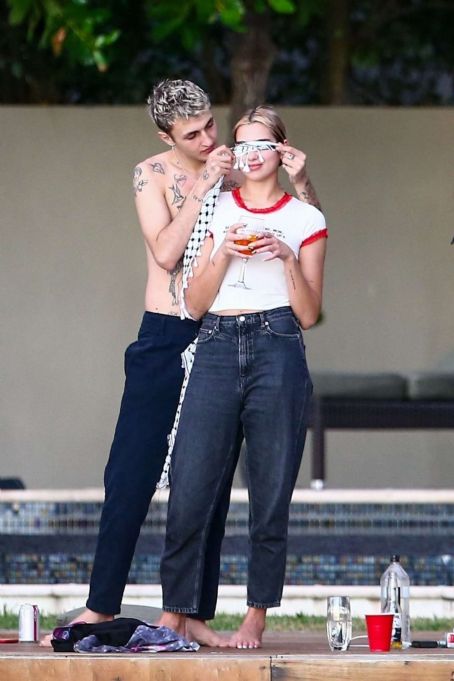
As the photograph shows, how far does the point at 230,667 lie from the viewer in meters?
3.14

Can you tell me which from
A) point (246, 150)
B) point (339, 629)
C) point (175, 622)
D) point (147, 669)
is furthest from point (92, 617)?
point (246, 150)

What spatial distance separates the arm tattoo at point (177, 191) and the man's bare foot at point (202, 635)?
1073mm

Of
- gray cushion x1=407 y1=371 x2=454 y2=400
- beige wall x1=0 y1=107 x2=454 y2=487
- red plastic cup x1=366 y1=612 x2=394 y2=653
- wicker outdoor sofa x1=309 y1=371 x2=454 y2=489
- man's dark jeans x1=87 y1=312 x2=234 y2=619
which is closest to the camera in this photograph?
red plastic cup x1=366 y1=612 x2=394 y2=653

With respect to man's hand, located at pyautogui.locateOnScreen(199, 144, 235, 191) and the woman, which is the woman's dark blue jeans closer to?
the woman

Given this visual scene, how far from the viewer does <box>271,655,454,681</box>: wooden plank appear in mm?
3076

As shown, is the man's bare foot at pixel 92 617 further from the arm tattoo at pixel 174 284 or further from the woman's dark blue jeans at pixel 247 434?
the arm tattoo at pixel 174 284

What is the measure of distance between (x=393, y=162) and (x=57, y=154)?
1940 millimetres

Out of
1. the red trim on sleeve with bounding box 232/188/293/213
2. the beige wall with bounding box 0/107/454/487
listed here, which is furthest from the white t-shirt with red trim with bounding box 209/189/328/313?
the beige wall with bounding box 0/107/454/487

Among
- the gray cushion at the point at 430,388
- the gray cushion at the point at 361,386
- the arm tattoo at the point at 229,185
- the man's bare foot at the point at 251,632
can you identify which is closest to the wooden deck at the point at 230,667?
the man's bare foot at the point at 251,632

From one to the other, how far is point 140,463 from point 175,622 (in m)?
0.41

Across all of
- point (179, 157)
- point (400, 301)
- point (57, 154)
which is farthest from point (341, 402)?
point (179, 157)

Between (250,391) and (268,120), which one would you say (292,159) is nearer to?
(268,120)

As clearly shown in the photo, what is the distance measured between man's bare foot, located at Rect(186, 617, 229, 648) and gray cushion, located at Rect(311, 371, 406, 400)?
3612 mm

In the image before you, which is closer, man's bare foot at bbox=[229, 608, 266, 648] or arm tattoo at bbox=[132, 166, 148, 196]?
man's bare foot at bbox=[229, 608, 266, 648]
